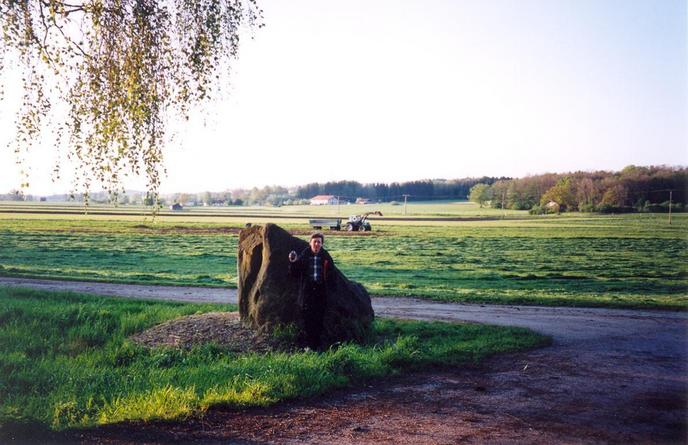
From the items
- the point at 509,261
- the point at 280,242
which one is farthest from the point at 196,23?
the point at 509,261

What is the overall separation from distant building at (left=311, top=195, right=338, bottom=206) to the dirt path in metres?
108

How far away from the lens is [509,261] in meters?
36.8

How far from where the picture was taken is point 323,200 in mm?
126250

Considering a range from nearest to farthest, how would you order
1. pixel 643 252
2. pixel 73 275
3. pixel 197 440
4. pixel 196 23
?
pixel 197 440, pixel 196 23, pixel 73 275, pixel 643 252

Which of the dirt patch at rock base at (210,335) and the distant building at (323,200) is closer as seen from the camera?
the dirt patch at rock base at (210,335)

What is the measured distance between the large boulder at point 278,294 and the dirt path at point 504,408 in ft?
8.20

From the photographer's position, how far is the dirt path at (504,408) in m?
6.93

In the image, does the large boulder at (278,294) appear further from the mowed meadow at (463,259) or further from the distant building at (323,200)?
the distant building at (323,200)

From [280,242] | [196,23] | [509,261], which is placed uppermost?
[196,23]

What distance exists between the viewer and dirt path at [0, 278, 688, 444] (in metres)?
6.93

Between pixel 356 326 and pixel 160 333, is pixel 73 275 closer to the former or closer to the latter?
pixel 160 333

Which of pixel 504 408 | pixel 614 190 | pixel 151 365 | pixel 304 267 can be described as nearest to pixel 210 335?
pixel 151 365

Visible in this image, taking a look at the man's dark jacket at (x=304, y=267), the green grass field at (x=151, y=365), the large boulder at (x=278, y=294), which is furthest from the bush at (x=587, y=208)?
the man's dark jacket at (x=304, y=267)

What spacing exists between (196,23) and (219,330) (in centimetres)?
566
